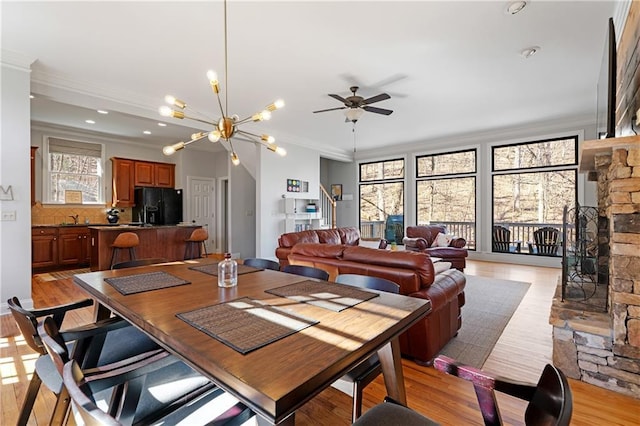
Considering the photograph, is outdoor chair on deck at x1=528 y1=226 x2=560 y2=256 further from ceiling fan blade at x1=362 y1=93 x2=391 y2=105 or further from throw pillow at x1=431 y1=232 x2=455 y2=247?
ceiling fan blade at x1=362 y1=93 x2=391 y2=105

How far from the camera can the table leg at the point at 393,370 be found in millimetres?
1461

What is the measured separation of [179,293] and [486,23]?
134 inches

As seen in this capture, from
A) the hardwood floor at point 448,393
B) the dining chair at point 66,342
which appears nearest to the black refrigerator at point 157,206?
the hardwood floor at point 448,393

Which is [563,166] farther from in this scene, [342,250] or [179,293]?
[179,293]

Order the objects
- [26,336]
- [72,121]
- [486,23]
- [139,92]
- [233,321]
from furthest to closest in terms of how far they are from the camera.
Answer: [72,121]
[139,92]
[486,23]
[26,336]
[233,321]

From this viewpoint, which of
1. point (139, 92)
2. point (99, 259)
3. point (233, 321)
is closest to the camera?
point (233, 321)

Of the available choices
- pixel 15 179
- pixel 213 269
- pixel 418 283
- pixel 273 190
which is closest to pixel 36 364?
pixel 213 269

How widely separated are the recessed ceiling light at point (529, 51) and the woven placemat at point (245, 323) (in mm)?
3751

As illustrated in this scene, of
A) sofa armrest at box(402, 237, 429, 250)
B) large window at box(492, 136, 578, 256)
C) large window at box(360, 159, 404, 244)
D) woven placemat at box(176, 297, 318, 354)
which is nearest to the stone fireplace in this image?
woven placemat at box(176, 297, 318, 354)

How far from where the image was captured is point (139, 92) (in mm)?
4414

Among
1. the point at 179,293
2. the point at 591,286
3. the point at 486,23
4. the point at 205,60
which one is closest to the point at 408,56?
the point at 486,23

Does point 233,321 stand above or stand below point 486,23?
below

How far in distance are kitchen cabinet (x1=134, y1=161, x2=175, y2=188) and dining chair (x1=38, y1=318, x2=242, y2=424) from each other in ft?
22.4

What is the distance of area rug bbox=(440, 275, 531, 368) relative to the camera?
2594 mm
